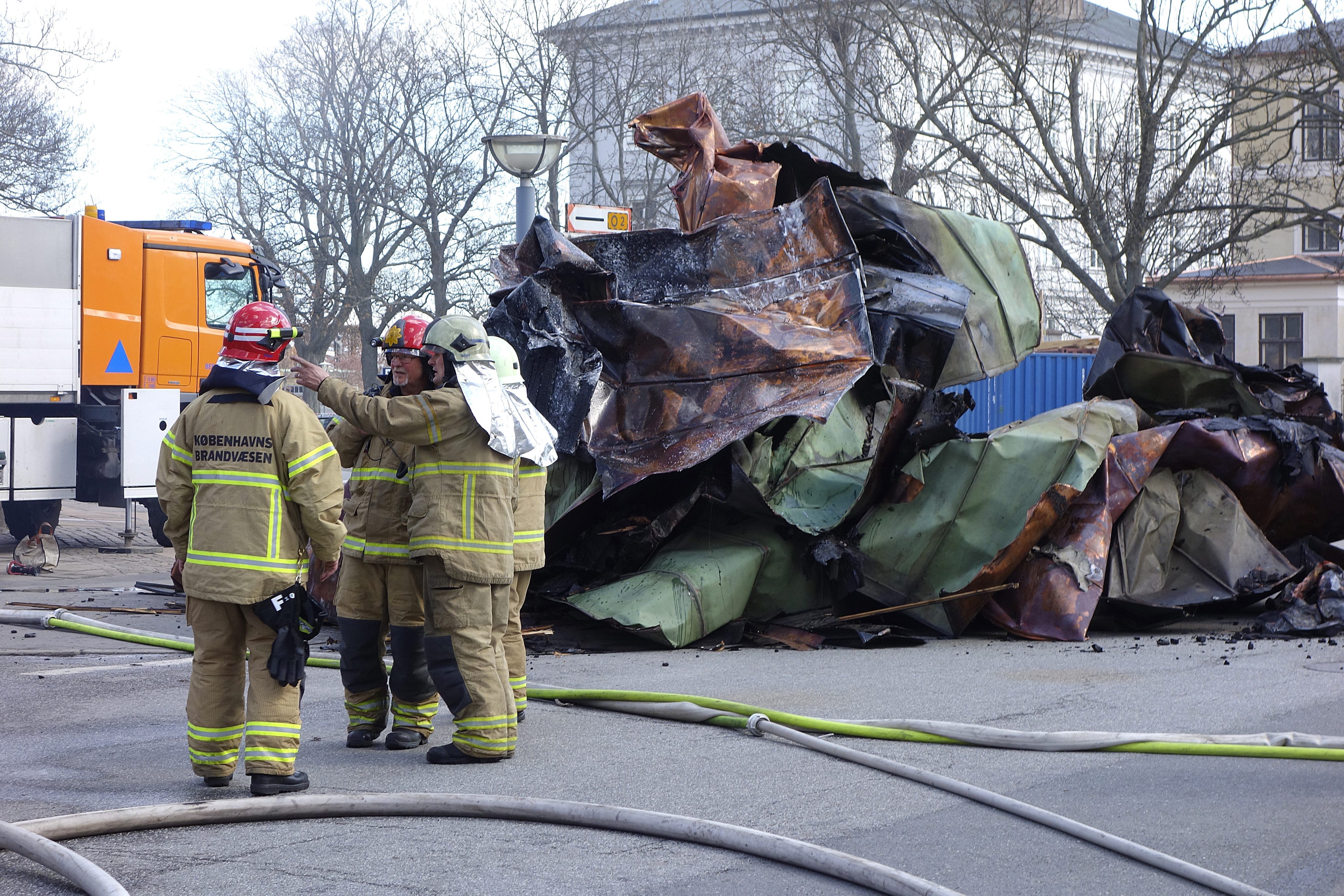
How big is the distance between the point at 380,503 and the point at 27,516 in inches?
412

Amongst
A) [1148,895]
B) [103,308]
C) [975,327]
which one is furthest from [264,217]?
[1148,895]

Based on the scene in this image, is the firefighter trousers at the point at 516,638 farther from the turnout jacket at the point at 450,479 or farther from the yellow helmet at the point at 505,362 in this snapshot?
the yellow helmet at the point at 505,362

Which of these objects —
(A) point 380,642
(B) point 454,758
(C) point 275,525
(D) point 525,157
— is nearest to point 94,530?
(D) point 525,157

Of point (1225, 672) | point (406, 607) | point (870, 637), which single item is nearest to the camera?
point (406, 607)

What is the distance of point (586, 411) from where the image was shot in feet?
26.8

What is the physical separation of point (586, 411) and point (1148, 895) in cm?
504

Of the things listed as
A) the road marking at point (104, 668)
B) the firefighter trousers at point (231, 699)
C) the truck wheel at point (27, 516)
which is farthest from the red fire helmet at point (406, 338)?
the truck wheel at point (27, 516)

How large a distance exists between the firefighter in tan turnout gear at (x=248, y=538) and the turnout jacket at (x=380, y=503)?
0.61 meters

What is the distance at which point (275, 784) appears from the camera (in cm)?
455

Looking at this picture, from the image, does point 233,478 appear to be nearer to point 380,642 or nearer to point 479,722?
point 380,642

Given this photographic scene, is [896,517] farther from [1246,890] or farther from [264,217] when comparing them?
[264,217]

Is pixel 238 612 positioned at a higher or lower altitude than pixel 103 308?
lower

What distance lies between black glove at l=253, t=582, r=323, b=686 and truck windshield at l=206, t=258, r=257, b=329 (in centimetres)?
1053

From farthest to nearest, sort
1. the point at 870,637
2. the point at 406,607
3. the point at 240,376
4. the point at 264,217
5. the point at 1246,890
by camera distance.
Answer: the point at 264,217 → the point at 870,637 → the point at 406,607 → the point at 240,376 → the point at 1246,890
